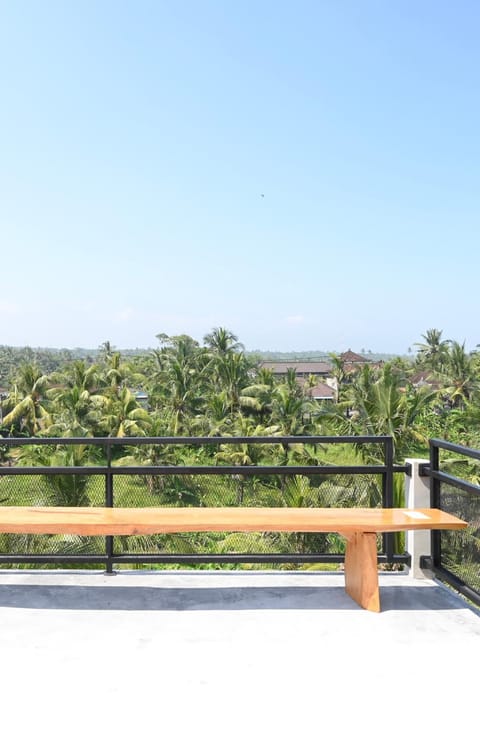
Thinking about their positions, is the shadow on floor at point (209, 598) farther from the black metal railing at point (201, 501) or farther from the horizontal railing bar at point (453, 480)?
the horizontal railing bar at point (453, 480)

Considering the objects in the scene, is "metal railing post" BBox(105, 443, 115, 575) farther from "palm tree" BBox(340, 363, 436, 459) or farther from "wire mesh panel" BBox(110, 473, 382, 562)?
"palm tree" BBox(340, 363, 436, 459)

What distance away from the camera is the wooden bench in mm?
3131

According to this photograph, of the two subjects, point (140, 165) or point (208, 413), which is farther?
point (208, 413)

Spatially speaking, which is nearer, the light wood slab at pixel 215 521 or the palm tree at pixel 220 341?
the light wood slab at pixel 215 521

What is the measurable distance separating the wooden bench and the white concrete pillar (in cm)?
35

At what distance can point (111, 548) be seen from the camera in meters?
3.83

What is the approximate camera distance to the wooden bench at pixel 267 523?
3131mm
